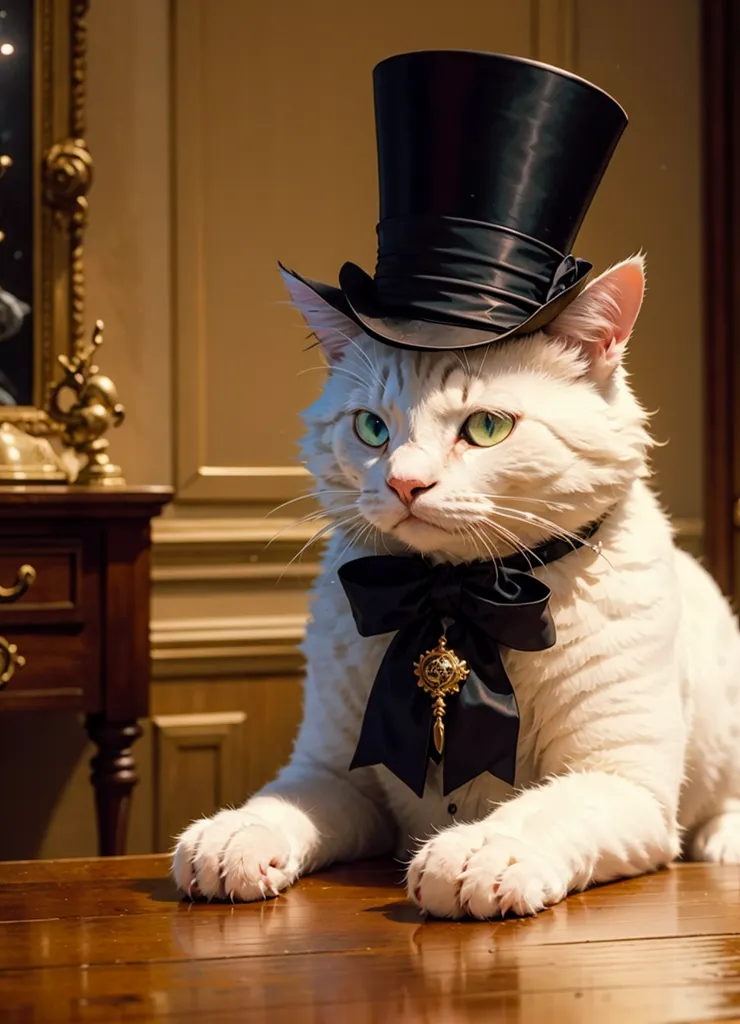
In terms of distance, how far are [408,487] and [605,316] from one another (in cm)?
23

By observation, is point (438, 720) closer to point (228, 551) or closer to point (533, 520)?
point (533, 520)

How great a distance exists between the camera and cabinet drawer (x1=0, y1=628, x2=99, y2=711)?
5.32 ft

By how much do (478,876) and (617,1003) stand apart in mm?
178

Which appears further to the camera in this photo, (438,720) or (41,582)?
(41,582)

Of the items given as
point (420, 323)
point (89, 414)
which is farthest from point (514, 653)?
point (89, 414)

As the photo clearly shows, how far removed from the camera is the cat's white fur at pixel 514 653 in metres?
0.93

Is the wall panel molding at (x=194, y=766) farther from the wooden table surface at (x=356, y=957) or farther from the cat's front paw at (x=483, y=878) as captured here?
the cat's front paw at (x=483, y=878)

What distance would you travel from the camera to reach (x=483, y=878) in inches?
32.7

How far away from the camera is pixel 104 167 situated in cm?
206

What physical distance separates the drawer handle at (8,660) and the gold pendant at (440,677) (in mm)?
801

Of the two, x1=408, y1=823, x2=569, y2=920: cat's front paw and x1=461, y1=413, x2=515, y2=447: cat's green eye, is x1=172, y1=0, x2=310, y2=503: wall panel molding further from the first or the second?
x1=408, y1=823, x2=569, y2=920: cat's front paw

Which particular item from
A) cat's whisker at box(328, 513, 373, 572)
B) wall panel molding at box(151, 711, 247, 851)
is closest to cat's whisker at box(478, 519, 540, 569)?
cat's whisker at box(328, 513, 373, 572)

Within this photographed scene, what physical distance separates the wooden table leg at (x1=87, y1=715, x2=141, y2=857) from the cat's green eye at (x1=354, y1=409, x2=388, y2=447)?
809 mm

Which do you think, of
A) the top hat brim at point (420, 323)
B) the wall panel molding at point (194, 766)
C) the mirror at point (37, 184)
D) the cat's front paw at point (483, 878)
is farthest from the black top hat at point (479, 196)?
the wall panel molding at point (194, 766)
